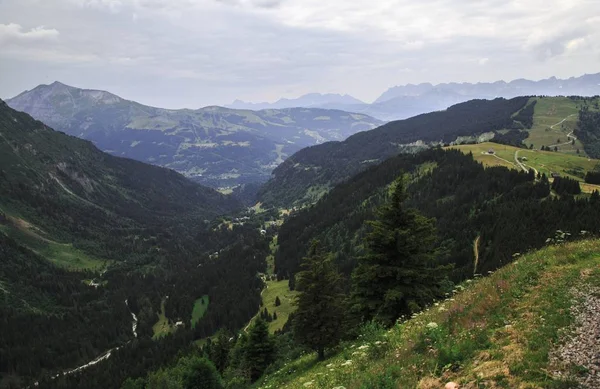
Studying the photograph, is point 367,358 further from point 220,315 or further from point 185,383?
point 220,315

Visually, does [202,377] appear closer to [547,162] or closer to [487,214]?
[487,214]

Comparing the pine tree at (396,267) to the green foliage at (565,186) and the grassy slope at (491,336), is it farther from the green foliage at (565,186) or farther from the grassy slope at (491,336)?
the green foliage at (565,186)

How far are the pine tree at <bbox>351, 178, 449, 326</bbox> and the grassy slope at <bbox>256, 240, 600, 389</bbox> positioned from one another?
5939 mm

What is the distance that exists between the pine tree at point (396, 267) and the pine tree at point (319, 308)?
6.33ft

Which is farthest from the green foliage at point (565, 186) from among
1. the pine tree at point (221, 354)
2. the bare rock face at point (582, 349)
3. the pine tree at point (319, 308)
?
the bare rock face at point (582, 349)

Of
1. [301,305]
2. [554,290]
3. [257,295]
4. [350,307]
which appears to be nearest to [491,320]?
[554,290]

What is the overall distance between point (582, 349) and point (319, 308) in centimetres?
2091

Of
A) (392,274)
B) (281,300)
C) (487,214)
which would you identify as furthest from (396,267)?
(281,300)

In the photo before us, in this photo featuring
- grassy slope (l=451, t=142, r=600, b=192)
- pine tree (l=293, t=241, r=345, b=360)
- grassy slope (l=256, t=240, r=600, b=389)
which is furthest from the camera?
grassy slope (l=451, t=142, r=600, b=192)

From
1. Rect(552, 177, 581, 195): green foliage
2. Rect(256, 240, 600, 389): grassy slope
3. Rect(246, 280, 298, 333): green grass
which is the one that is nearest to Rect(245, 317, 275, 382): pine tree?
Rect(256, 240, 600, 389): grassy slope

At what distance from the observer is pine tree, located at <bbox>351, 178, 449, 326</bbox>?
29641 mm

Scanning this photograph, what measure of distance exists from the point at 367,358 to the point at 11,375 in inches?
9775

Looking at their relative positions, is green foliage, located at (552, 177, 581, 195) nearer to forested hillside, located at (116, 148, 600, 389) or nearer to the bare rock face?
forested hillside, located at (116, 148, 600, 389)

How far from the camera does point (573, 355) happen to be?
43.0 feet
